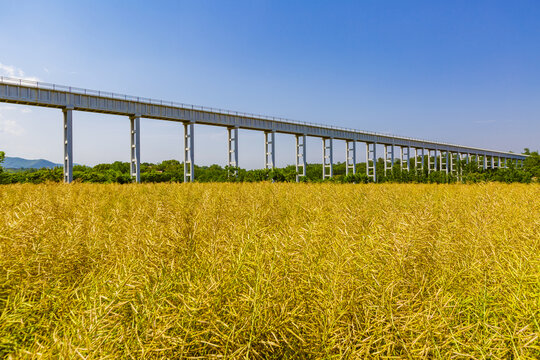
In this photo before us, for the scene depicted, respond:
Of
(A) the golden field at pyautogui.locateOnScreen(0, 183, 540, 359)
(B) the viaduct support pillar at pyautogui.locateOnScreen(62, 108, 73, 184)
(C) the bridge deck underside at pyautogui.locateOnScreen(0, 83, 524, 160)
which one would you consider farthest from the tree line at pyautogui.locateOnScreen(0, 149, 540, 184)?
(A) the golden field at pyautogui.locateOnScreen(0, 183, 540, 359)

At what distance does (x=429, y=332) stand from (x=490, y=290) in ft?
2.25

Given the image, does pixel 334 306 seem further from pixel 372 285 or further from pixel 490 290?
pixel 490 290

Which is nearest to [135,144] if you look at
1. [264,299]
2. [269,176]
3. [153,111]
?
[153,111]

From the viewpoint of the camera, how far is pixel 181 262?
1.57 metres

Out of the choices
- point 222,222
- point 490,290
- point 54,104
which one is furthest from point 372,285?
point 54,104

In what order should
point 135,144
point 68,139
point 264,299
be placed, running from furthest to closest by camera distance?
point 135,144
point 68,139
point 264,299

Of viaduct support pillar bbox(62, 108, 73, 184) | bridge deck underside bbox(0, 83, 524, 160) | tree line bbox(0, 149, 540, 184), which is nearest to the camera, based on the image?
tree line bbox(0, 149, 540, 184)

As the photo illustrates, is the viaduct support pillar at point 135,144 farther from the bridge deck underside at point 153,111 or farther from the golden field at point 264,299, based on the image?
the golden field at point 264,299

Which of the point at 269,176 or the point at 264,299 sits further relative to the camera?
the point at 269,176

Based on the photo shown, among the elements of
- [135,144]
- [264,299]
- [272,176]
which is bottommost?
[264,299]

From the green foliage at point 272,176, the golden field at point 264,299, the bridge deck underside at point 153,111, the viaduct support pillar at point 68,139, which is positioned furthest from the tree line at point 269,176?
the golden field at point 264,299

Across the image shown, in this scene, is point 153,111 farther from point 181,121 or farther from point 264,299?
point 264,299

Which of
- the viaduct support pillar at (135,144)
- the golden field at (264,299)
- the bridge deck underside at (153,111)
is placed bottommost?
the golden field at (264,299)

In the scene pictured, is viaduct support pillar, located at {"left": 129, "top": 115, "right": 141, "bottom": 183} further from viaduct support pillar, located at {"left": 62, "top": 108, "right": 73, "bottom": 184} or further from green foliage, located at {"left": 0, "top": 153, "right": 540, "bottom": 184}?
viaduct support pillar, located at {"left": 62, "top": 108, "right": 73, "bottom": 184}
